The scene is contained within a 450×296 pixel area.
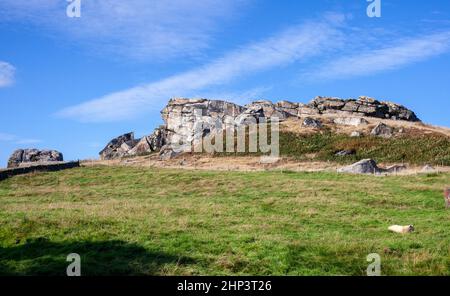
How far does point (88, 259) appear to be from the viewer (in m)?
15.2

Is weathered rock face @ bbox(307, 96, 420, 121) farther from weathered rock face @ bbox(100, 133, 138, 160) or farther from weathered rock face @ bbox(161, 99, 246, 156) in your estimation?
weathered rock face @ bbox(100, 133, 138, 160)

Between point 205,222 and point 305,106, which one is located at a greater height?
point 305,106

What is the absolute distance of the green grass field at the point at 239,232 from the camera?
48.8 ft

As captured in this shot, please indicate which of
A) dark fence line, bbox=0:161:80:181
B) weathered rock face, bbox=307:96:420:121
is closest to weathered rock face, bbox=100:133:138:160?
dark fence line, bbox=0:161:80:181

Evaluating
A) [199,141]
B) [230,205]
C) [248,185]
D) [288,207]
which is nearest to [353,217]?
[288,207]

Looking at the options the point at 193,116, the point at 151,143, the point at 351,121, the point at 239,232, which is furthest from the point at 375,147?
the point at 239,232

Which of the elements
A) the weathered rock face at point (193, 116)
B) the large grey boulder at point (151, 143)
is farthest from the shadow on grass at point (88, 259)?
the weathered rock face at point (193, 116)

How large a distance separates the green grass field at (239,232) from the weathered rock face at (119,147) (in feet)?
209

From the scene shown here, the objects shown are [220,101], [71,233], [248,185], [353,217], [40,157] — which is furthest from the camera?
[220,101]

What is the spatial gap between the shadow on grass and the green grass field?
35mm

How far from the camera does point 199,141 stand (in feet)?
293
